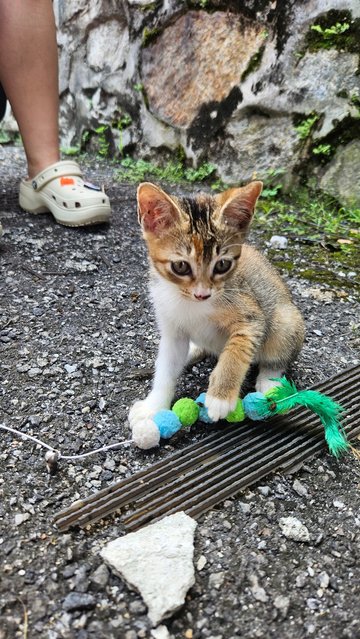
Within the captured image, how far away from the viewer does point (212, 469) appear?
1660 mm

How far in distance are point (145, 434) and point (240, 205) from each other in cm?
83

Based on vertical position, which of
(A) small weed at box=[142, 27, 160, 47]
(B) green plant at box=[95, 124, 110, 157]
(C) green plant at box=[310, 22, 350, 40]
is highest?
(C) green plant at box=[310, 22, 350, 40]

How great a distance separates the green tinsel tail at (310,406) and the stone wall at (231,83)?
238 centimetres

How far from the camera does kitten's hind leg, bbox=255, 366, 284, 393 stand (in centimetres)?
207

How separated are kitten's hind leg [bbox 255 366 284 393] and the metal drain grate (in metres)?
0.17

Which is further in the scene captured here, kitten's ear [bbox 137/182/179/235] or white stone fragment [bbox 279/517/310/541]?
kitten's ear [bbox 137/182/179/235]

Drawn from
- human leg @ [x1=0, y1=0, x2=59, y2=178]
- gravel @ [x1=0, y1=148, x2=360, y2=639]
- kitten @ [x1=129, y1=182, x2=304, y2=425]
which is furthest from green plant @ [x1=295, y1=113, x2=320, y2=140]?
kitten @ [x1=129, y1=182, x2=304, y2=425]

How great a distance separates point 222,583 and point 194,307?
2.87 feet

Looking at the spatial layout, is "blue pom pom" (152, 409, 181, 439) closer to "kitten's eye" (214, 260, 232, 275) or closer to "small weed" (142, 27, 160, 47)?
"kitten's eye" (214, 260, 232, 275)

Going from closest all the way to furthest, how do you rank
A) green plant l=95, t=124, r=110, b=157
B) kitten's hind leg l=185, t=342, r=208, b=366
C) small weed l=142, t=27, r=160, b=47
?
kitten's hind leg l=185, t=342, r=208, b=366
small weed l=142, t=27, r=160, b=47
green plant l=95, t=124, r=110, b=157

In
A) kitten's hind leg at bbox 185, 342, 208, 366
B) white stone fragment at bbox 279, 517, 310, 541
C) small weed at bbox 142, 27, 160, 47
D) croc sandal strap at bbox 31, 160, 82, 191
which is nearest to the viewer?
white stone fragment at bbox 279, 517, 310, 541

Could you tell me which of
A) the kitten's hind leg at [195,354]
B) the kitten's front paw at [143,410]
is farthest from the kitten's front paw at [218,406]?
the kitten's hind leg at [195,354]

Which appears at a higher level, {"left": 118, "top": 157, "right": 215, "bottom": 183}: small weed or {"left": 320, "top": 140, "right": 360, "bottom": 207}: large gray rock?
{"left": 320, "top": 140, "right": 360, "bottom": 207}: large gray rock

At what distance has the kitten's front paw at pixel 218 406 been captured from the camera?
1729 millimetres
